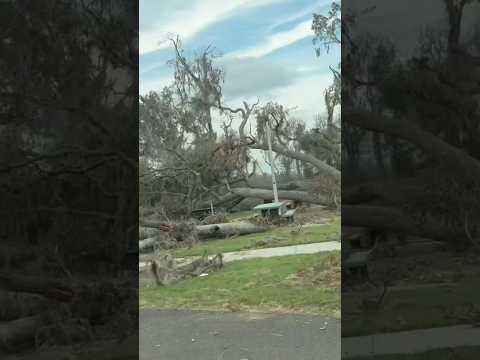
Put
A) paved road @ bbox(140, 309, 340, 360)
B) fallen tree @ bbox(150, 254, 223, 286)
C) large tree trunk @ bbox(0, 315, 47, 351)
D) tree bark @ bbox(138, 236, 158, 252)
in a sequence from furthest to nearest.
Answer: tree bark @ bbox(138, 236, 158, 252), fallen tree @ bbox(150, 254, 223, 286), paved road @ bbox(140, 309, 340, 360), large tree trunk @ bbox(0, 315, 47, 351)

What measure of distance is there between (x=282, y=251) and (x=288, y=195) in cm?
164

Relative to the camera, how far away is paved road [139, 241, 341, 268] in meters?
8.39

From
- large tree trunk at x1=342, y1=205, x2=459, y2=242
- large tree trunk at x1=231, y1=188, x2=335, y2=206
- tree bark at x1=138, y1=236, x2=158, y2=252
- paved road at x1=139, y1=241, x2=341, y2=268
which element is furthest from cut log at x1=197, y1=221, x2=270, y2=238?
large tree trunk at x1=342, y1=205, x2=459, y2=242

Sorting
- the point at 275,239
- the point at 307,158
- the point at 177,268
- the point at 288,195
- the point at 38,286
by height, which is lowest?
the point at 177,268

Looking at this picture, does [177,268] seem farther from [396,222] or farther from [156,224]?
[396,222]

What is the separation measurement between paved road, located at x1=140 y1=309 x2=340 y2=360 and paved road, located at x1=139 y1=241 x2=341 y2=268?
6.60 feet

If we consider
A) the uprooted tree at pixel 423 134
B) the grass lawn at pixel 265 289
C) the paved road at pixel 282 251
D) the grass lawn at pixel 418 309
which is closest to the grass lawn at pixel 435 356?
the grass lawn at pixel 418 309

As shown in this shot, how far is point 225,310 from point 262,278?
0.93 meters

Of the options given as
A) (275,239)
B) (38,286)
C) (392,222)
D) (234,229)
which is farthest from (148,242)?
(392,222)

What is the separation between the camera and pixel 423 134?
106 inches

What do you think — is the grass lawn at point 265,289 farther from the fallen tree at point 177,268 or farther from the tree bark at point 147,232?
the tree bark at point 147,232

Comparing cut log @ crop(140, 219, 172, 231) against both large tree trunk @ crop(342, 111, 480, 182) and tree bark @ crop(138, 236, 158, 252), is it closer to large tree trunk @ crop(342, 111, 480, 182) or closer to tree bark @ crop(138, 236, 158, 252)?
tree bark @ crop(138, 236, 158, 252)

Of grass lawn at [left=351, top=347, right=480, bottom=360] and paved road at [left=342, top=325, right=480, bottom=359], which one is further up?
paved road at [left=342, top=325, right=480, bottom=359]

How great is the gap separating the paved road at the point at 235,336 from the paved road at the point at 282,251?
2.01 m
